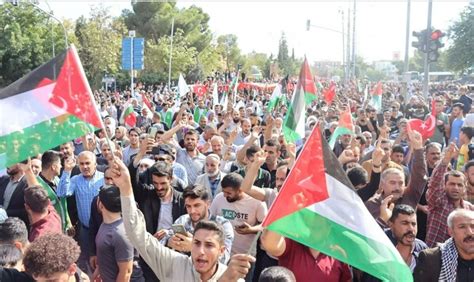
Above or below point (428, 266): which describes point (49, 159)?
above

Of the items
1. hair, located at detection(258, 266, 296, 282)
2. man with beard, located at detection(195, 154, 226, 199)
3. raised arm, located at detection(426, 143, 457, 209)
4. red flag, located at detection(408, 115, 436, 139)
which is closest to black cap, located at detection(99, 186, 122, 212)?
hair, located at detection(258, 266, 296, 282)

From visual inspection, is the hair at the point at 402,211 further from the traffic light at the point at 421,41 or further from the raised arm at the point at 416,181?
the traffic light at the point at 421,41

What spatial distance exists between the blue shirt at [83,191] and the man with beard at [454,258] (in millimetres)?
3513

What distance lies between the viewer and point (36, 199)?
477cm

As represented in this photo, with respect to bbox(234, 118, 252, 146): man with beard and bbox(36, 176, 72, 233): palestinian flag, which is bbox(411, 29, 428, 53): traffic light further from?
bbox(36, 176, 72, 233): palestinian flag

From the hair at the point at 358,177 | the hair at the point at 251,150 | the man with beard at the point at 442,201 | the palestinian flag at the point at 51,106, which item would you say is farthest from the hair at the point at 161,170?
the man with beard at the point at 442,201

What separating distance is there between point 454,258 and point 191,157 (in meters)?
4.72

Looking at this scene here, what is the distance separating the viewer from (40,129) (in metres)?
4.02

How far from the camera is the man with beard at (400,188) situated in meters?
5.41

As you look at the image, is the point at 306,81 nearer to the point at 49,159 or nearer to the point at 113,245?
Result: the point at 49,159

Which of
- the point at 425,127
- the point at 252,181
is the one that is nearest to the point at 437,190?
the point at 252,181

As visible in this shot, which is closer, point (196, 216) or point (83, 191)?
point (196, 216)

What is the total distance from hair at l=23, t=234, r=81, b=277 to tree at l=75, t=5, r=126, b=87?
42.2 m

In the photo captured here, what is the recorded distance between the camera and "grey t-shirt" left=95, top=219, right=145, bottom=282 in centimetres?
457
